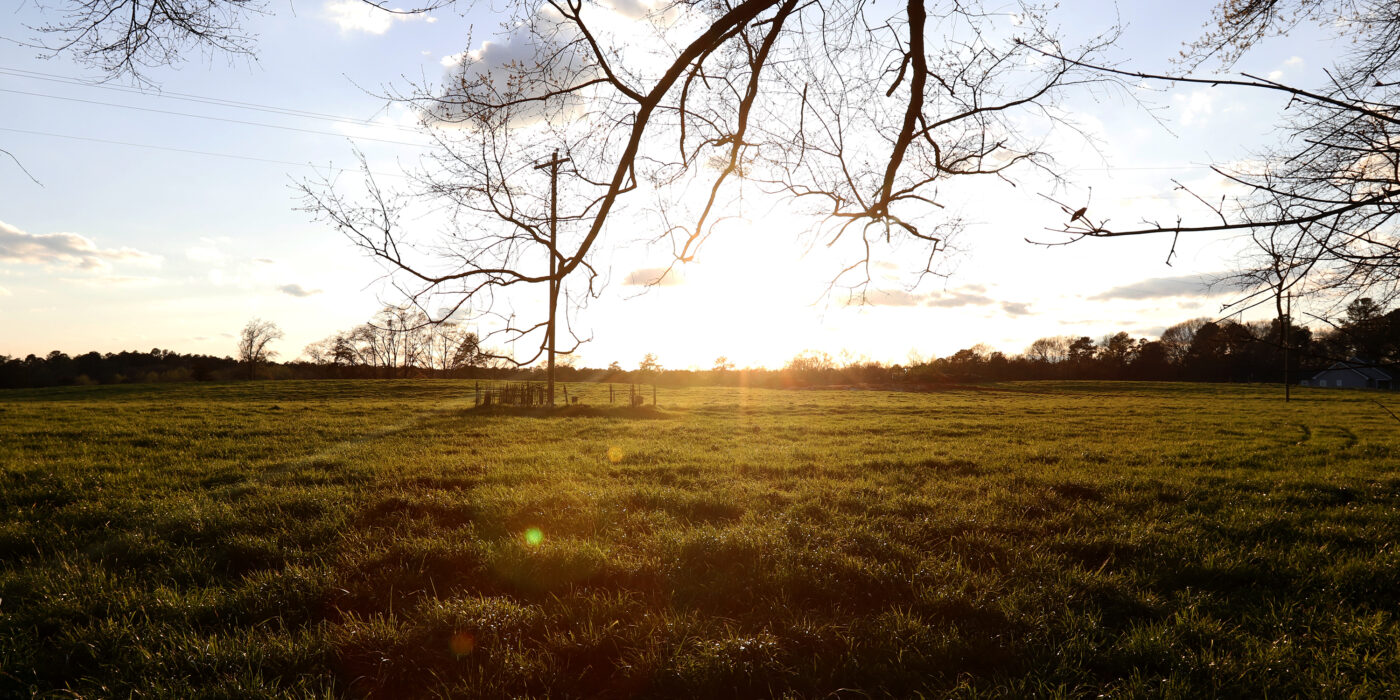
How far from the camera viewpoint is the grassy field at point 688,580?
328cm

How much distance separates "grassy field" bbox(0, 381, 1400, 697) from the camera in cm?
328

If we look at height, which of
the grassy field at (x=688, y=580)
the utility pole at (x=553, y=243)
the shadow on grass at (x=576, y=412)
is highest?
the utility pole at (x=553, y=243)

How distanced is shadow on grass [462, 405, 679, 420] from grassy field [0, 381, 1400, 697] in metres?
10.6

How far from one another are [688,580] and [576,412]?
17.1 meters

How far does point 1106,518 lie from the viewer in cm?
635

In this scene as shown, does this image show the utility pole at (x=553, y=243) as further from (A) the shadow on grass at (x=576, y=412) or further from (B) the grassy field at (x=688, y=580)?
(A) the shadow on grass at (x=576, y=412)

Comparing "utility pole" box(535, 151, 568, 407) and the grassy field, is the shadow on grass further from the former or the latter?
"utility pole" box(535, 151, 568, 407)

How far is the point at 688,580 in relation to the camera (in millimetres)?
4449

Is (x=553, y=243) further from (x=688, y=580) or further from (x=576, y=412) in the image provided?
(x=576, y=412)

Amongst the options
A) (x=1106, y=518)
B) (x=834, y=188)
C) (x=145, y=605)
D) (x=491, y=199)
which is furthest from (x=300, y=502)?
(x=1106, y=518)

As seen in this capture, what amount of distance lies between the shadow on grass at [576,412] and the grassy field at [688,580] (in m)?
10.6

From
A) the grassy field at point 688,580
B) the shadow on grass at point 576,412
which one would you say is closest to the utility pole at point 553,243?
the grassy field at point 688,580

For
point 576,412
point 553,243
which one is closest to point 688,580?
point 553,243

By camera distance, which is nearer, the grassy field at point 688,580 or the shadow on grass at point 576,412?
the grassy field at point 688,580
